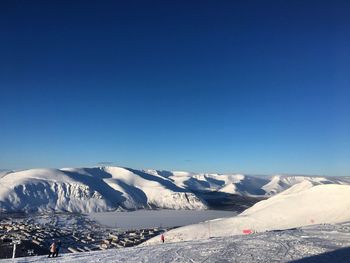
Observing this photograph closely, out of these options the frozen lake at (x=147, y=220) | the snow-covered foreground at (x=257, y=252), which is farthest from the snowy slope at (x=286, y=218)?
the frozen lake at (x=147, y=220)

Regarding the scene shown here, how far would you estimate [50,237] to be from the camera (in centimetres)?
10012

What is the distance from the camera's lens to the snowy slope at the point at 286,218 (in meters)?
66.0

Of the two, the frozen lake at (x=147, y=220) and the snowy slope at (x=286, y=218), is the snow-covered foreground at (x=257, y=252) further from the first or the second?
the frozen lake at (x=147, y=220)

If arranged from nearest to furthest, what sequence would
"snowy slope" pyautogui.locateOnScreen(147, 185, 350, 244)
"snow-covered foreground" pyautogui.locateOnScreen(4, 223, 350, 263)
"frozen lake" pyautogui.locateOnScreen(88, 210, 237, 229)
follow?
"snow-covered foreground" pyautogui.locateOnScreen(4, 223, 350, 263) < "snowy slope" pyautogui.locateOnScreen(147, 185, 350, 244) < "frozen lake" pyautogui.locateOnScreen(88, 210, 237, 229)

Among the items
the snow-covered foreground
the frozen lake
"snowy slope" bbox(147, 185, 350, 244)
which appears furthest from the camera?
the frozen lake

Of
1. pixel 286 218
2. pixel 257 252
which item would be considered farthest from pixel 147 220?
pixel 257 252

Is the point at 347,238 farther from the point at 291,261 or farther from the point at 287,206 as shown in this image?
the point at 287,206

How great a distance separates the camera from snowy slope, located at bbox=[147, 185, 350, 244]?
66000mm

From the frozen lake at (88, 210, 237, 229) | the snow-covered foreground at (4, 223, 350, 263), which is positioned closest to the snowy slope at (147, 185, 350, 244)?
the snow-covered foreground at (4, 223, 350, 263)

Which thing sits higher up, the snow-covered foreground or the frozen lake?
the snow-covered foreground

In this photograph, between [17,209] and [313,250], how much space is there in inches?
7540

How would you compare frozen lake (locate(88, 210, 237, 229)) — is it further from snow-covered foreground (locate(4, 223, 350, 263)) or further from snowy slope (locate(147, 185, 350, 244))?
snow-covered foreground (locate(4, 223, 350, 263))

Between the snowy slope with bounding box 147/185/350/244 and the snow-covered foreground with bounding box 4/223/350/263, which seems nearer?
the snow-covered foreground with bounding box 4/223/350/263

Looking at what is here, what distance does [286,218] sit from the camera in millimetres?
74312
